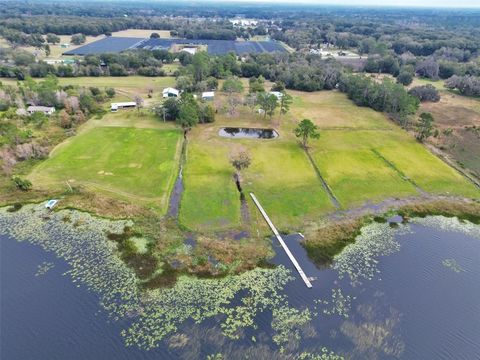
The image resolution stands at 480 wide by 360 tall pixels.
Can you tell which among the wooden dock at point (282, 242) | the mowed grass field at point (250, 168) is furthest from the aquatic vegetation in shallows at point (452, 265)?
the wooden dock at point (282, 242)

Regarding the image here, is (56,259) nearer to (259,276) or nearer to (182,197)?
(182,197)

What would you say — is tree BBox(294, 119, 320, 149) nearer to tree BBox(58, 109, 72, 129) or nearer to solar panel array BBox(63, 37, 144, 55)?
tree BBox(58, 109, 72, 129)

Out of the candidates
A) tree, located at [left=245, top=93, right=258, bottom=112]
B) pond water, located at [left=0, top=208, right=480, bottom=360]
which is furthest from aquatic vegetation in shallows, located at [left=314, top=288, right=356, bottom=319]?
tree, located at [left=245, top=93, right=258, bottom=112]

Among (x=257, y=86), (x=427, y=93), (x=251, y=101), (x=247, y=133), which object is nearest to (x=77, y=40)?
(x=257, y=86)

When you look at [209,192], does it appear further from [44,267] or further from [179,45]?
[179,45]

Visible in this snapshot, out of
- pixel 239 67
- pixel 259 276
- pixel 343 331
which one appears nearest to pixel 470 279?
pixel 343 331
